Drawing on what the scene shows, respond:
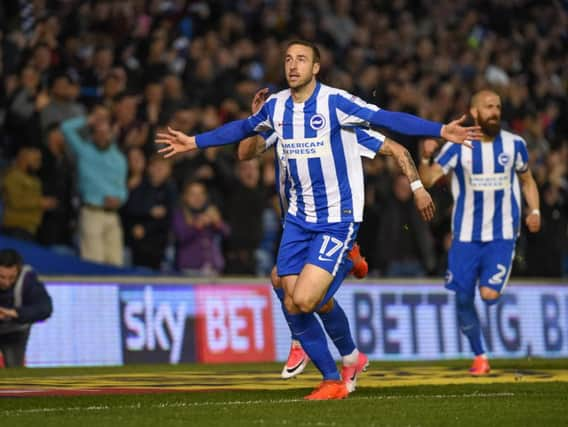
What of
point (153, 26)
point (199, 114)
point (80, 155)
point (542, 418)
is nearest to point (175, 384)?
point (542, 418)

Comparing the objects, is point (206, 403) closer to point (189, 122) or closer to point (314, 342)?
point (314, 342)

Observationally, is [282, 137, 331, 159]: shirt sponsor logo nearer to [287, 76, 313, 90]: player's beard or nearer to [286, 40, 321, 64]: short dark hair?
[287, 76, 313, 90]: player's beard

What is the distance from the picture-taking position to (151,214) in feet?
52.9

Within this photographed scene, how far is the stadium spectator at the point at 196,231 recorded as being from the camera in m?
16.1

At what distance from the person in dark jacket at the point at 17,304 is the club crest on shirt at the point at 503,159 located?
4871 millimetres

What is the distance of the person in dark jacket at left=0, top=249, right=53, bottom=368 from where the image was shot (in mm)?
13945

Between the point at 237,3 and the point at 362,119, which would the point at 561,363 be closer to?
the point at 362,119

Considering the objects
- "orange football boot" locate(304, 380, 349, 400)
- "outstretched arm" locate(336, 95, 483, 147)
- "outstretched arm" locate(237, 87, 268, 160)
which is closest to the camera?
"outstretched arm" locate(336, 95, 483, 147)

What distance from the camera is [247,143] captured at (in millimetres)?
10328

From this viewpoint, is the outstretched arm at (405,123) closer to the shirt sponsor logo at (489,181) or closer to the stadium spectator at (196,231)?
the shirt sponsor logo at (489,181)

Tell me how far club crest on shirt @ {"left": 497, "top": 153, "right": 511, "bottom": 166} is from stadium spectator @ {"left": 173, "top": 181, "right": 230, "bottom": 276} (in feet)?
15.0

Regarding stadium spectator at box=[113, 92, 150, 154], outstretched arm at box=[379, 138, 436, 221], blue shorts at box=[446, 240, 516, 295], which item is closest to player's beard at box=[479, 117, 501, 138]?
blue shorts at box=[446, 240, 516, 295]

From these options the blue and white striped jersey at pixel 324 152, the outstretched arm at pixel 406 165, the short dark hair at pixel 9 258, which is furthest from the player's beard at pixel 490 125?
the short dark hair at pixel 9 258

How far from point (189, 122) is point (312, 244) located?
7.56m
